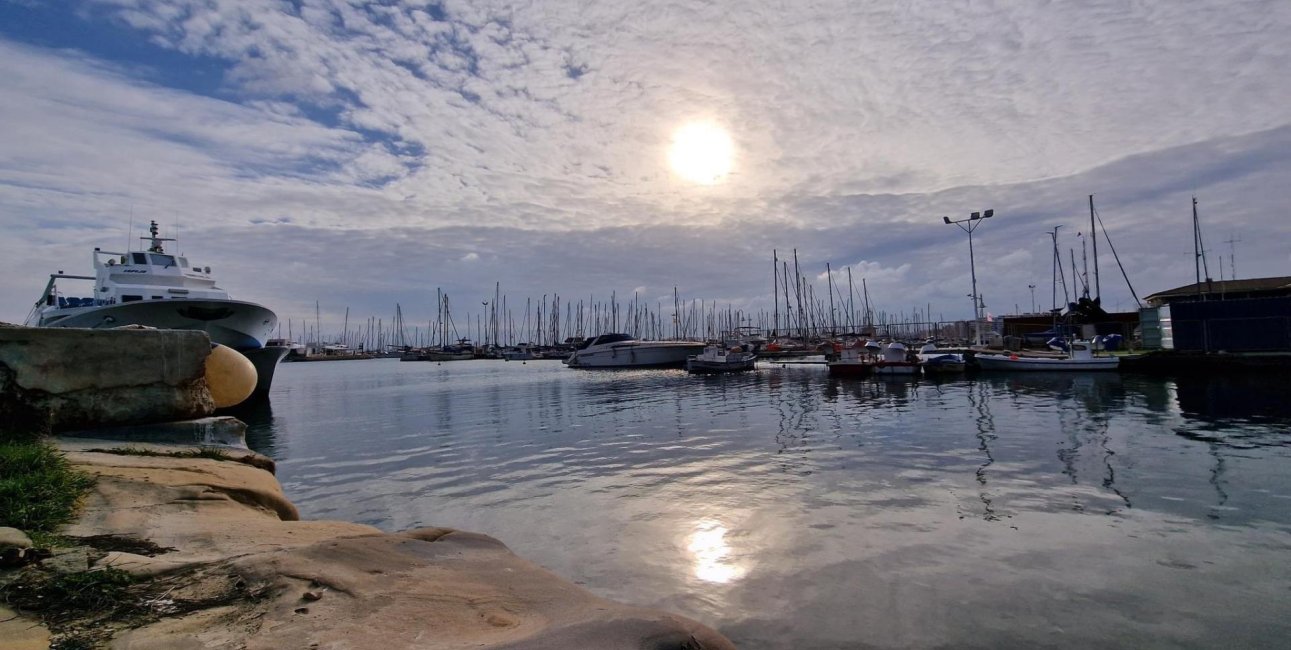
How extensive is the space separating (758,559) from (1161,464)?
10474mm

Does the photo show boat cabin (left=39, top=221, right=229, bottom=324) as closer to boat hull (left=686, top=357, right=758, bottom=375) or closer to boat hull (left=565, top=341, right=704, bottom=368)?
boat hull (left=686, top=357, right=758, bottom=375)

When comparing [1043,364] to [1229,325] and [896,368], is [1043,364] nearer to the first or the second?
[896,368]

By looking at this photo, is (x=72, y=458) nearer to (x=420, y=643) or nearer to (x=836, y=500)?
(x=420, y=643)

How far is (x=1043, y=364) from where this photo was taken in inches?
1531

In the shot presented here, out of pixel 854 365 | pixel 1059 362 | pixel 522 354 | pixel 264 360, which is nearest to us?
pixel 264 360

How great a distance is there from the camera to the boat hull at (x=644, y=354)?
73.3 meters

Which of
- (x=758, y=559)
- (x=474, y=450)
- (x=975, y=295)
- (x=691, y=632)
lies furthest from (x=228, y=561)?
(x=975, y=295)

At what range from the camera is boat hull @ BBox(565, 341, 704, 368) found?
Result: 2886 inches

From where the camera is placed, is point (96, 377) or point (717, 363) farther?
point (717, 363)

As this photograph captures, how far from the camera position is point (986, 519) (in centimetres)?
906

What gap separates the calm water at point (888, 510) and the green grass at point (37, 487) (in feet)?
15.1

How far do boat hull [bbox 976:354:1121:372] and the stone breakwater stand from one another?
137ft

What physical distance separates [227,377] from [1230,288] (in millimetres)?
71781

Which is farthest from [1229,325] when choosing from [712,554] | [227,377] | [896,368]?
[227,377]
